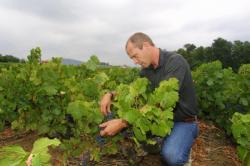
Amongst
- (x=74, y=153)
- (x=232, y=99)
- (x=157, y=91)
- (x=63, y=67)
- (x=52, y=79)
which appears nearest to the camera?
(x=157, y=91)

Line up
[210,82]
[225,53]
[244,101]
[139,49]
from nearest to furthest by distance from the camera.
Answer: [139,49] → [244,101] → [210,82] → [225,53]

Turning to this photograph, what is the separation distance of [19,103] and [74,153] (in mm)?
1722

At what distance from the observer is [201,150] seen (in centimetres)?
652

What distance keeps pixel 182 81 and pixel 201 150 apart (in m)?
2.53

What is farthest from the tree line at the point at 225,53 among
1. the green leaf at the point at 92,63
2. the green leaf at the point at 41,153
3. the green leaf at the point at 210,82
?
the green leaf at the point at 41,153

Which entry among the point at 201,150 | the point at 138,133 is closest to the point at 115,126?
the point at 138,133

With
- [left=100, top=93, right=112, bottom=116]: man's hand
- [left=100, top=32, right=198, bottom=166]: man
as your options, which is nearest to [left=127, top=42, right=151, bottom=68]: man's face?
[left=100, top=32, right=198, bottom=166]: man

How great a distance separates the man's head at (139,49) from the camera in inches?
161

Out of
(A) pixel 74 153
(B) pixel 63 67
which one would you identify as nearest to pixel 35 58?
(B) pixel 63 67

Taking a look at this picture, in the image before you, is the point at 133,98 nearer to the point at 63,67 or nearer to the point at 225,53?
the point at 63,67

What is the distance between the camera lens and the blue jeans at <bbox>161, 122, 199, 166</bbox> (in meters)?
4.16

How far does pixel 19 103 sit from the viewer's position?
18.8ft

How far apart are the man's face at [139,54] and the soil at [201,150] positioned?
126cm

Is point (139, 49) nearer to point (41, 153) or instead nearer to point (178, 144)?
point (178, 144)
